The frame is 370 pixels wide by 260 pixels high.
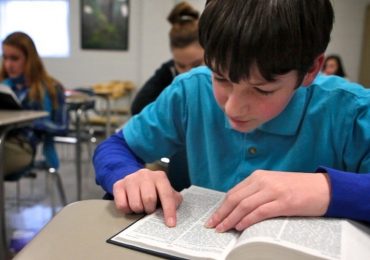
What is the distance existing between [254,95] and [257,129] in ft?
0.48

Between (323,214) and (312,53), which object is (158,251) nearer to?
(323,214)

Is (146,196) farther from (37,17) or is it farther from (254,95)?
(37,17)

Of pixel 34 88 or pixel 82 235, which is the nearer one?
pixel 82 235

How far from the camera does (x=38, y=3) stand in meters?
5.06

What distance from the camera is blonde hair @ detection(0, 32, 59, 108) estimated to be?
7.23 feet

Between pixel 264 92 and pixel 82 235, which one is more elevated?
pixel 264 92

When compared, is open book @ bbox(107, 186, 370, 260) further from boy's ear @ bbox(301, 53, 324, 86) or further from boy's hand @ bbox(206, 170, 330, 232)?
boy's ear @ bbox(301, 53, 324, 86)

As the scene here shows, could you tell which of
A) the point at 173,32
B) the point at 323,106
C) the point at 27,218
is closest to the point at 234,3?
the point at 323,106

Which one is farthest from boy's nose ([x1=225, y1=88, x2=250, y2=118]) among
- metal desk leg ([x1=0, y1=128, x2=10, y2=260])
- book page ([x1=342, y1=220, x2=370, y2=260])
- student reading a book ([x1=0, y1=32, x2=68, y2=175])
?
student reading a book ([x1=0, y1=32, x2=68, y2=175])

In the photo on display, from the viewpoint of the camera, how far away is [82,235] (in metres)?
0.49

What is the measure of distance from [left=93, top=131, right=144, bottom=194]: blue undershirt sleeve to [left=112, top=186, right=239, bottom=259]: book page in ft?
0.42

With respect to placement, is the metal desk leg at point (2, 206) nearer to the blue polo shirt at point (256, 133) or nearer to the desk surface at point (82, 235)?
the blue polo shirt at point (256, 133)

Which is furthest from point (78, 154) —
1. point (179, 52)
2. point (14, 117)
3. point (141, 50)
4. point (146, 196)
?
point (141, 50)

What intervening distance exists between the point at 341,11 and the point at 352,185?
4.89 meters
